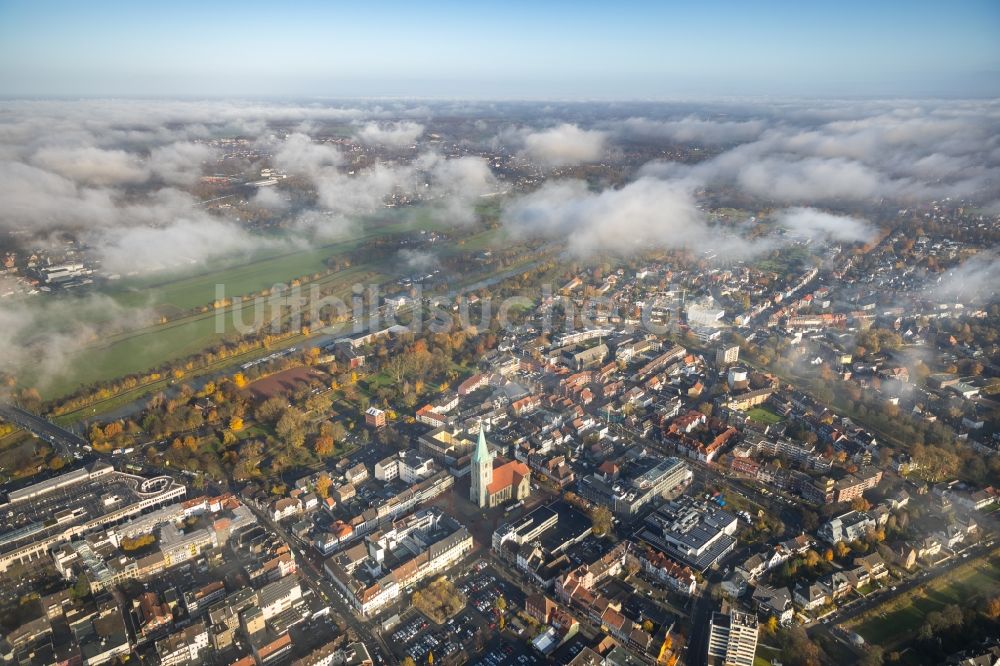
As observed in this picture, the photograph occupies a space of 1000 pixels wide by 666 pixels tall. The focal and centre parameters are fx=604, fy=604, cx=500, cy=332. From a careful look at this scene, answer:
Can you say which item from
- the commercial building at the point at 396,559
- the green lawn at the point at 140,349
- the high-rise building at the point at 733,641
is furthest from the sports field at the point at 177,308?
the high-rise building at the point at 733,641

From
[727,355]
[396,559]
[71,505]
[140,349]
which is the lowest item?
[396,559]

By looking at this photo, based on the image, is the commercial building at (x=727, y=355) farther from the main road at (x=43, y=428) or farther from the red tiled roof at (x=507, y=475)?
the main road at (x=43, y=428)

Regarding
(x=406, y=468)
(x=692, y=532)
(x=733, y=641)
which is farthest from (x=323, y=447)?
(x=733, y=641)

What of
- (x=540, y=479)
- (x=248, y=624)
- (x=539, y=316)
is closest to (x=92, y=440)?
(x=248, y=624)

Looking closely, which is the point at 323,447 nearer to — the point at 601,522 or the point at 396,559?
the point at 396,559

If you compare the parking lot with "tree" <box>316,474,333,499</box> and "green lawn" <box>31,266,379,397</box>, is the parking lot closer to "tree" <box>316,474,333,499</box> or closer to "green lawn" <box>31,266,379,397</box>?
"tree" <box>316,474,333,499</box>

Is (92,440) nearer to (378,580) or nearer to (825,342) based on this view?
(378,580)
